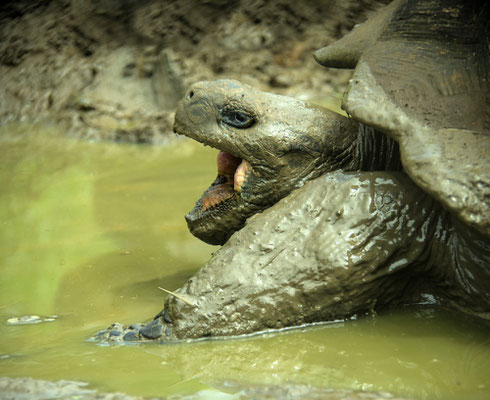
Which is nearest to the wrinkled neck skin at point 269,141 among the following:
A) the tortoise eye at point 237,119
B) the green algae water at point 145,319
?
the tortoise eye at point 237,119

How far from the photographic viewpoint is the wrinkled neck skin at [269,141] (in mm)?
2686

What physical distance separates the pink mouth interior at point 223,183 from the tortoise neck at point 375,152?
558 mm

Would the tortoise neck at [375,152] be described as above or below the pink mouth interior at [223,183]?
above

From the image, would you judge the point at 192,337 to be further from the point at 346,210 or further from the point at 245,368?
the point at 346,210

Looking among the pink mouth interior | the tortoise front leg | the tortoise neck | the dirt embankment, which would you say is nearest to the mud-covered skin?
the tortoise front leg

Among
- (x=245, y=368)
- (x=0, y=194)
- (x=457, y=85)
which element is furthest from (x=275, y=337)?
(x=0, y=194)

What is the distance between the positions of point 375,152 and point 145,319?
121cm

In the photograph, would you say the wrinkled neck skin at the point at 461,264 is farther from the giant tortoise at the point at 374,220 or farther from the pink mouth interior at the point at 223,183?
the pink mouth interior at the point at 223,183

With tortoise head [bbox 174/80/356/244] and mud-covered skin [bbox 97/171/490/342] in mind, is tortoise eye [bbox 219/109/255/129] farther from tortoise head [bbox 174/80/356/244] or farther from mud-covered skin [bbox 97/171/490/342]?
mud-covered skin [bbox 97/171/490/342]

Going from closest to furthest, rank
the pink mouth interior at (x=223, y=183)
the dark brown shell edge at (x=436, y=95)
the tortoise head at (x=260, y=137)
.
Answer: the dark brown shell edge at (x=436, y=95) → the tortoise head at (x=260, y=137) → the pink mouth interior at (x=223, y=183)

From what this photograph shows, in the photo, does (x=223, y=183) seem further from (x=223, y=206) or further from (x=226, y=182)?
(x=223, y=206)

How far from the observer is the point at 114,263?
334cm

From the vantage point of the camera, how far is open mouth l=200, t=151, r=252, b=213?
274cm

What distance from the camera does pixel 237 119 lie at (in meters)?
2.73
